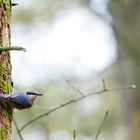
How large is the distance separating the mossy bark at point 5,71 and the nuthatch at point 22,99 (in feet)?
0.16

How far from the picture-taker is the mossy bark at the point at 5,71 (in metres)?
1.27

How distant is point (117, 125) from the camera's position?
8336mm

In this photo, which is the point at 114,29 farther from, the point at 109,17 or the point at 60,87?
the point at 60,87

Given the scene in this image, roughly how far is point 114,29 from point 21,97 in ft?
17.7

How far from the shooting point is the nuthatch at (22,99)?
3.91 ft

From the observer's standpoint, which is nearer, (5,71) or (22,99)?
(22,99)

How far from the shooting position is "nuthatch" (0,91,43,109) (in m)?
1.19

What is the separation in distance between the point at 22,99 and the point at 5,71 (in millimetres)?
151

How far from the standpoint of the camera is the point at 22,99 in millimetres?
1191

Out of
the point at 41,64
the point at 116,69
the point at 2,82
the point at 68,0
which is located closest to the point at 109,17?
the point at 116,69

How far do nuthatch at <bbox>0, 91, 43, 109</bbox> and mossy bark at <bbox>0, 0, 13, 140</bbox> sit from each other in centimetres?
5

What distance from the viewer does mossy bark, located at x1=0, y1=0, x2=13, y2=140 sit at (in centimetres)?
127

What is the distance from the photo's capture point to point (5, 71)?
132 cm

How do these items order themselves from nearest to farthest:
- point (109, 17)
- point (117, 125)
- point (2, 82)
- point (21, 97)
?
point (21, 97) < point (2, 82) < point (109, 17) < point (117, 125)
